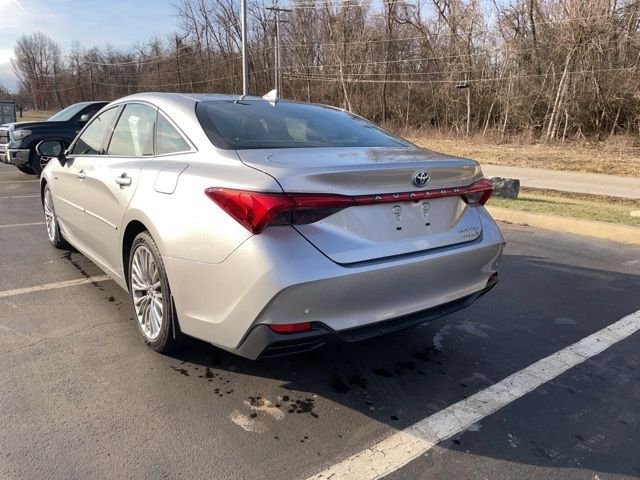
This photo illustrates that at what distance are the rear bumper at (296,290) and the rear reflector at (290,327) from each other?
0.9 inches

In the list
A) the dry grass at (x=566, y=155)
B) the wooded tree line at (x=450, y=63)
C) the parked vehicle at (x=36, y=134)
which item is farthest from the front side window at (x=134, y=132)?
the wooded tree line at (x=450, y=63)

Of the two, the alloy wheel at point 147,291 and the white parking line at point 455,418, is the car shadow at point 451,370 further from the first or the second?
the alloy wheel at point 147,291

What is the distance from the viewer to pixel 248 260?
2.38m

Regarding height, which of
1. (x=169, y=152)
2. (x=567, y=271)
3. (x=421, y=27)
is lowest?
(x=567, y=271)

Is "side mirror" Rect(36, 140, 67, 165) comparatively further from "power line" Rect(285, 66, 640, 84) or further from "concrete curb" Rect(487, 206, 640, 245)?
"power line" Rect(285, 66, 640, 84)

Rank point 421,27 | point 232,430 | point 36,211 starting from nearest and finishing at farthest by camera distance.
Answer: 1. point 232,430
2. point 36,211
3. point 421,27

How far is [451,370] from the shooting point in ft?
10.4

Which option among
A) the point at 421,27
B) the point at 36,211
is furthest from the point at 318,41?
the point at 36,211

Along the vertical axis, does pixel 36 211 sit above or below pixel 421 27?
below

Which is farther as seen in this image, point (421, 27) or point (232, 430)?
point (421, 27)

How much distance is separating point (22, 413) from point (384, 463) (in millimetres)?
1806

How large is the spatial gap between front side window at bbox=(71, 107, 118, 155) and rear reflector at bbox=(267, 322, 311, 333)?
2.61 meters

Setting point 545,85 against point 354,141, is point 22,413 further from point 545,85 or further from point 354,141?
point 545,85

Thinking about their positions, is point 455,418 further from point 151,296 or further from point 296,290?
point 151,296
